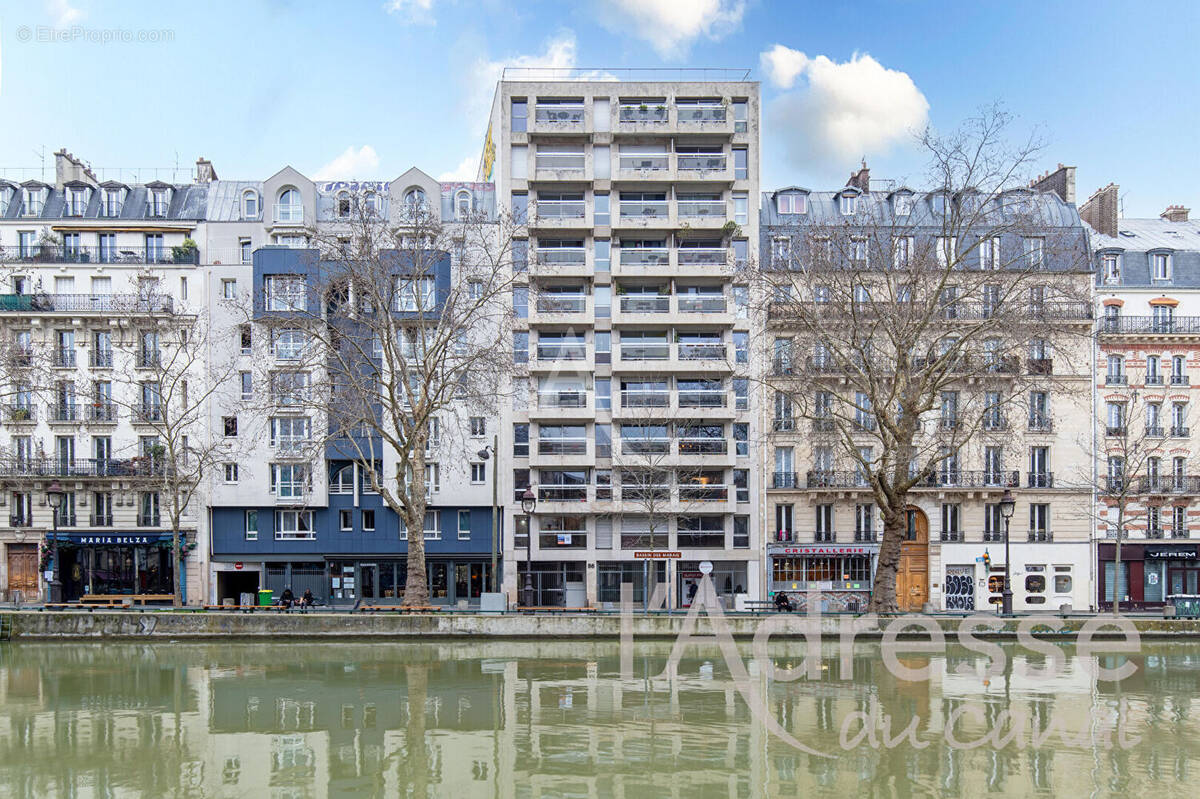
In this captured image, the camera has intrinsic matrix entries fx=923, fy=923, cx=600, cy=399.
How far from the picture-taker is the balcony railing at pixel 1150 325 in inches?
1619

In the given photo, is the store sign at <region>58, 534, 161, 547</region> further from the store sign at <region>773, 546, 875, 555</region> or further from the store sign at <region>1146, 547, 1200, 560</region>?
the store sign at <region>1146, 547, 1200, 560</region>

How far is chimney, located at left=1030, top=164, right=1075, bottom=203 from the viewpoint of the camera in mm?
45406

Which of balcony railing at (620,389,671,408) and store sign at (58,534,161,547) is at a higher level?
balcony railing at (620,389,671,408)

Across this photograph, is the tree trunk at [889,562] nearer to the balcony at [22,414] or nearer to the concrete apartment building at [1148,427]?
the concrete apartment building at [1148,427]

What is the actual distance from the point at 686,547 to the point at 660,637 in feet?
47.1

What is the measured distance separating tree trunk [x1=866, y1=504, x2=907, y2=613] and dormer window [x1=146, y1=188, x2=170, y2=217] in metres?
35.6

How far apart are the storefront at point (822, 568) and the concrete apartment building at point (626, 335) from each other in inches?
37.1

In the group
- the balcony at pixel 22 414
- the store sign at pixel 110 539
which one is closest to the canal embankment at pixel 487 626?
the store sign at pixel 110 539

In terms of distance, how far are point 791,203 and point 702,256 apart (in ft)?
19.7

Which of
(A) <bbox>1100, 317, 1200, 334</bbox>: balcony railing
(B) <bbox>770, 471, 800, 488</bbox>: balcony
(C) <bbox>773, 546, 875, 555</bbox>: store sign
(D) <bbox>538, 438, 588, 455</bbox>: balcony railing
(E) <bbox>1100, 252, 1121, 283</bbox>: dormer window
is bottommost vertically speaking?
(C) <bbox>773, 546, 875, 555</bbox>: store sign

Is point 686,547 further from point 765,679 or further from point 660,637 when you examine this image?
point 765,679

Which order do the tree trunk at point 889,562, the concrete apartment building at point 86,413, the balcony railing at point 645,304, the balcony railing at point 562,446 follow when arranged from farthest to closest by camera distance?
the balcony railing at point 645,304, the balcony railing at point 562,446, the concrete apartment building at point 86,413, the tree trunk at point 889,562

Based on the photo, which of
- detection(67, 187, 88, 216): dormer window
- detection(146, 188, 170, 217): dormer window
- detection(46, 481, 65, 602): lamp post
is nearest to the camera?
detection(46, 481, 65, 602): lamp post

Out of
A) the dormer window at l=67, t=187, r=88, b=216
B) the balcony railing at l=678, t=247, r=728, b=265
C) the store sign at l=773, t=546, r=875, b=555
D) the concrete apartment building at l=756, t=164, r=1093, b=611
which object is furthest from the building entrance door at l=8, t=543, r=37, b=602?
the store sign at l=773, t=546, r=875, b=555
